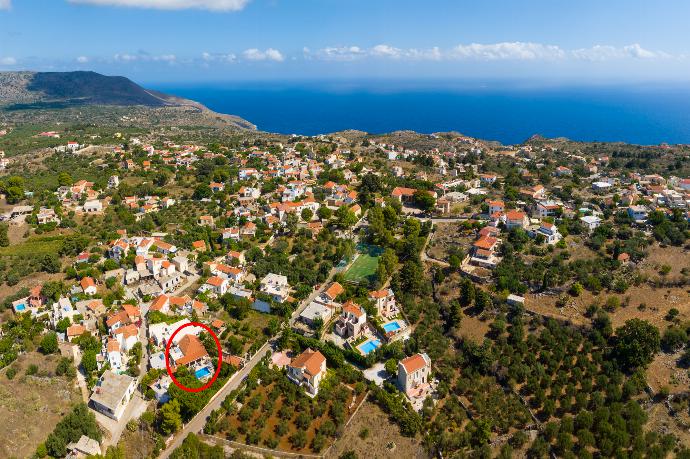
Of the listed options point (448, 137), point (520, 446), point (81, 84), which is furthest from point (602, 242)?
point (81, 84)

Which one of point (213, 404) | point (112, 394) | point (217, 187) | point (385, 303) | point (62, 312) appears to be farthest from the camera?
point (217, 187)

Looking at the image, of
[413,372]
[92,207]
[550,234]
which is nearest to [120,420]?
[413,372]

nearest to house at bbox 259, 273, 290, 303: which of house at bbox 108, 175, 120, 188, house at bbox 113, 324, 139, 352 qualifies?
house at bbox 113, 324, 139, 352

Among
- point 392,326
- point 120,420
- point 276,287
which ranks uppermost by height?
point 276,287

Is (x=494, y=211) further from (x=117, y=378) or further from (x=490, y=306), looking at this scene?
(x=117, y=378)

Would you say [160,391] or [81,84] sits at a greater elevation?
[81,84]

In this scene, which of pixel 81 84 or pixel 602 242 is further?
pixel 81 84

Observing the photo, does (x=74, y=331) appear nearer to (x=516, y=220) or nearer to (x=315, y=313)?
(x=315, y=313)
